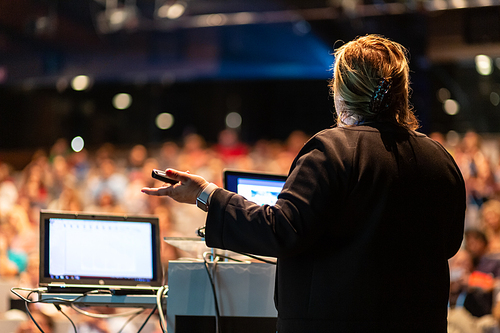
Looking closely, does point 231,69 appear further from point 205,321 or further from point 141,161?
point 205,321

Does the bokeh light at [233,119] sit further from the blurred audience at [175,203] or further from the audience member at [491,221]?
the audience member at [491,221]

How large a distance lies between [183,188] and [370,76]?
0.49 m

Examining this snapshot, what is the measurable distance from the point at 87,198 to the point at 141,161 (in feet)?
3.27

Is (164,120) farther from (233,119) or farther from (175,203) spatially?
(175,203)

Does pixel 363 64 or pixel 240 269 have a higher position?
pixel 363 64

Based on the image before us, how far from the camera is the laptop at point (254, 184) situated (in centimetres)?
175

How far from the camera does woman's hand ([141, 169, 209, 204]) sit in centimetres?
119

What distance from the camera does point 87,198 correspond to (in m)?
6.05

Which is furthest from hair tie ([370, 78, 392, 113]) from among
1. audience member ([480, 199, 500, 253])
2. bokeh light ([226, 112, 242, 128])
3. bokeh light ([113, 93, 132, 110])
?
bokeh light ([113, 93, 132, 110])

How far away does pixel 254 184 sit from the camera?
177cm

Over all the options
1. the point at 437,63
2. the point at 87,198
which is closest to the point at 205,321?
the point at 87,198

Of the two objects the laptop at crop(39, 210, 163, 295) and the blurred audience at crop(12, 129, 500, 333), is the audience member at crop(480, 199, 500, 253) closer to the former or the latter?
the blurred audience at crop(12, 129, 500, 333)

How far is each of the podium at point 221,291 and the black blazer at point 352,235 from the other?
1.27ft

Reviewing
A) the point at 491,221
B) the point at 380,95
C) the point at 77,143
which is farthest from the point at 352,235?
the point at 77,143
